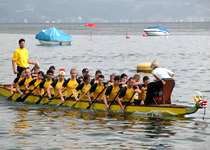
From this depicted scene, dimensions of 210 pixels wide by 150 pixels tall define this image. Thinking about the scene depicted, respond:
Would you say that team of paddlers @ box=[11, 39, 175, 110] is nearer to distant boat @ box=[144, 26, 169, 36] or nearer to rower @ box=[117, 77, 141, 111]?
rower @ box=[117, 77, 141, 111]

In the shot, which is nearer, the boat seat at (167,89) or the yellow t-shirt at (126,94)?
the boat seat at (167,89)

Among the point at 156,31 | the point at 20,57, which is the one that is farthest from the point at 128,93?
the point at 156,31

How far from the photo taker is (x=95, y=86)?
68.8 ft

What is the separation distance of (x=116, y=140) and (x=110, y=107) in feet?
15.1

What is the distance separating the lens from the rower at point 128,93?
778 inches

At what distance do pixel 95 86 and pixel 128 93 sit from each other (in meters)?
1.67

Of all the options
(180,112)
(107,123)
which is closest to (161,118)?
(180,112)

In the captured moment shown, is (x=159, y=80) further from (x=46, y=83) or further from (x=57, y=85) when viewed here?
(x=46, y=83)

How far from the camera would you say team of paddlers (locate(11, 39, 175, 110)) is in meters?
19.0

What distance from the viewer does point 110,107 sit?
2055 centimetres

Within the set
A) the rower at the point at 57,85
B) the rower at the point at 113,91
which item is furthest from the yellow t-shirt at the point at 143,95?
the rower at the point at 57,85

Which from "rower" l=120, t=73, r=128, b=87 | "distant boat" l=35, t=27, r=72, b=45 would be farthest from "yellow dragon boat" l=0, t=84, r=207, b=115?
"distant boat" l=35, t=27, r=72, b=45

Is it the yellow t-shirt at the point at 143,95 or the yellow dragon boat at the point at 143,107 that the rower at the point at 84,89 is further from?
the yellow t-shirt at the point at 143,95

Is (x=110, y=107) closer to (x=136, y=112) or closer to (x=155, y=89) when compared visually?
(x=136, y=112)
